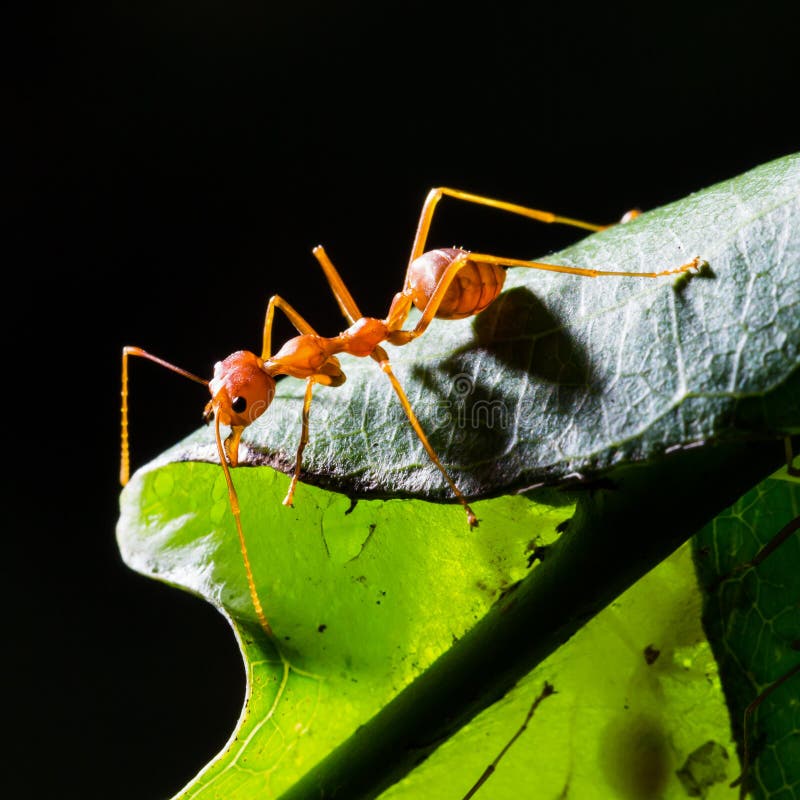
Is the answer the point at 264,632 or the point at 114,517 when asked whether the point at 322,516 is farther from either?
the point at 114,517

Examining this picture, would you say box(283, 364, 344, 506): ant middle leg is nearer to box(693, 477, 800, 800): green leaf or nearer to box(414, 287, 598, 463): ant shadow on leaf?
box(414, 287, 598, 463): ant shadow on leaf

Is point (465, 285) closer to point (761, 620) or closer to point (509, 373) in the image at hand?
point (509, 373)

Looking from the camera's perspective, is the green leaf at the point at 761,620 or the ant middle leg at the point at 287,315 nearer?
the green leaf at the point at 761,620

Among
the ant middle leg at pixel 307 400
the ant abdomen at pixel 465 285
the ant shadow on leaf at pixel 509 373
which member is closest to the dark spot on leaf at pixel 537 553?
the ant shadow on leaf at pixel 509 373

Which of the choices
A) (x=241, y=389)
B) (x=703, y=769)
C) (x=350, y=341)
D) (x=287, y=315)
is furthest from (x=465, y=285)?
(x=703, y=769)

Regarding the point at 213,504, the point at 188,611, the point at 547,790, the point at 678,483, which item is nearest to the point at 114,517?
the point at 188,611

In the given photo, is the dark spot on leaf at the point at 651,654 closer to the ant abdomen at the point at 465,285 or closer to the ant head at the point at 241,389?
the ant abdomen at the point at 465,285

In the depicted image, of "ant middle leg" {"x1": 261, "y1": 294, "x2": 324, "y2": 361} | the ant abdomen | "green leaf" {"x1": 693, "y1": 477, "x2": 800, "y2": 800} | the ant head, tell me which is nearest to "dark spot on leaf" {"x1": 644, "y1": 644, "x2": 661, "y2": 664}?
"green leaf" {"x1": 693, "y1": 477, "x2": 800, "y2": 800}
